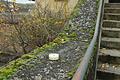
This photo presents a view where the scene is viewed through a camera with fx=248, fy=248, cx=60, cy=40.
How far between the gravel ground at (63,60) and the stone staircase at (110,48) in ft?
1.41

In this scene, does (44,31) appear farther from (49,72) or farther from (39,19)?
(49,72)

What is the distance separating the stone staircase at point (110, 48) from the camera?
479 cm

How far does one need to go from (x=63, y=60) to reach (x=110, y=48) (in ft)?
5.75

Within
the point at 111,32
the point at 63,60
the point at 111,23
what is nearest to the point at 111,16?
the point at 111,23

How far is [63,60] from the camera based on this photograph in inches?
179

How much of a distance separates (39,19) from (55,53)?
3.55 m

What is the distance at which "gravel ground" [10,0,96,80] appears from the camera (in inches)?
152

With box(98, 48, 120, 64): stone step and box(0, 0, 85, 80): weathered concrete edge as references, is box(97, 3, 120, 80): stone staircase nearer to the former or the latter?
box(98, 48, 120, 64): stone step

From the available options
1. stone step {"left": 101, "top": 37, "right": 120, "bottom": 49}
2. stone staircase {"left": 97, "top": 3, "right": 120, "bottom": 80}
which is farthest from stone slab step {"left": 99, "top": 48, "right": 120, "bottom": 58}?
stone step {"left": 101, "top": 37, "right": 120, "bottom": 49}

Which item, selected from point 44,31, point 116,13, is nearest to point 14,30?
point 44,31

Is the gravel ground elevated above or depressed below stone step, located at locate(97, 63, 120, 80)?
above

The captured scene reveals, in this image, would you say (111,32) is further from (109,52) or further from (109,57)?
(109,57)

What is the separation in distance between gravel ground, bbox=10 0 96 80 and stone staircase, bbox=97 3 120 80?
16.9 inches

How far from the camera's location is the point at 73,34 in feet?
19.5
